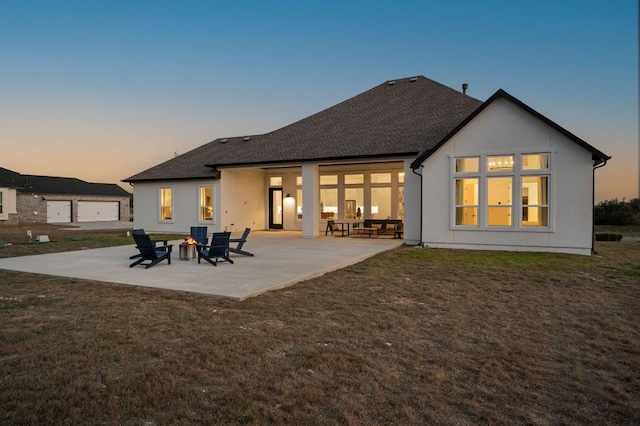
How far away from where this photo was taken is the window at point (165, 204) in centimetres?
2170

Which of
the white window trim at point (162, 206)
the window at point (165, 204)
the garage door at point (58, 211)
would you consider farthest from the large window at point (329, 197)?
the garage door at point (58, 211)

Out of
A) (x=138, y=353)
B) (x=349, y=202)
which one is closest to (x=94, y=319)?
(x=138, y=353)

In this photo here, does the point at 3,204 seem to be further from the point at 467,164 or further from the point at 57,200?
the point at 467,164

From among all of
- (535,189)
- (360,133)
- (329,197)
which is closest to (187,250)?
(360,133)

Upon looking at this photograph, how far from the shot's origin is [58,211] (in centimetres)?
3906

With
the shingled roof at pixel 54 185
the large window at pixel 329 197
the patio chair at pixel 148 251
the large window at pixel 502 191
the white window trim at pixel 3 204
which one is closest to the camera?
the patio chair at pixel 148 251

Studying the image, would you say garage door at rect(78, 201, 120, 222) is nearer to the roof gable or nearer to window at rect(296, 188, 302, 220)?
window at rect(296, 188, 302, 220)

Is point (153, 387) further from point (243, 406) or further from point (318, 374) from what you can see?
point (318, 374)

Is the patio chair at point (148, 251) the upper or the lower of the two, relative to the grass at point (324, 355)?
upper

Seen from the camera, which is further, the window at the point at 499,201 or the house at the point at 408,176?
the window at the point at 499,201

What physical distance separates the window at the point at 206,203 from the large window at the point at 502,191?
12.8 meters

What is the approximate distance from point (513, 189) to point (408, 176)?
151 inches

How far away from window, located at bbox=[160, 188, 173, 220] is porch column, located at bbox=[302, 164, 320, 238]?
356 inches

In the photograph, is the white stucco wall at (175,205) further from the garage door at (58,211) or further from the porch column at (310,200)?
the garage door at (58,211)
